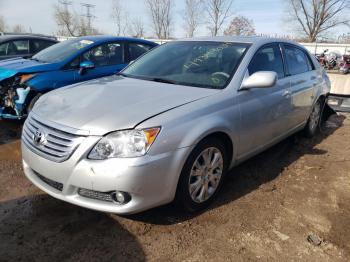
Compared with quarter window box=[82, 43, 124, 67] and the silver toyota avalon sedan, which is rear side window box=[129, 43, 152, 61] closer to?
quarter window box=[82, 43, 124, 67]

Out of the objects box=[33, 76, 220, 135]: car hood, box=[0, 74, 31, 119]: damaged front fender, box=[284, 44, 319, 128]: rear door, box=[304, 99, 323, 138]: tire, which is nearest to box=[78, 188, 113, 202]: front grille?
box=[33, 76, 220, 135]: car hood

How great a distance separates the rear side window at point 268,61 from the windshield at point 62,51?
332 centimetres

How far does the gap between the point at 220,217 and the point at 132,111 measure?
129 cm

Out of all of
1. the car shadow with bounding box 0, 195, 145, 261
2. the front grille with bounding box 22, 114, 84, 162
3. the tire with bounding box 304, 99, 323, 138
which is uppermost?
the front grille with bounding box 22, 114, 84, 162

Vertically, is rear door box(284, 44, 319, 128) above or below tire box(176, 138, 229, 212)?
above

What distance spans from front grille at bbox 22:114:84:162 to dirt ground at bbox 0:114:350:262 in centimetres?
66

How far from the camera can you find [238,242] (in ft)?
9.01

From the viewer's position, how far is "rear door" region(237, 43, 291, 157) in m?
3.44

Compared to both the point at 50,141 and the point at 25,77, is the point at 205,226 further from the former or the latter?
the point at 25,77

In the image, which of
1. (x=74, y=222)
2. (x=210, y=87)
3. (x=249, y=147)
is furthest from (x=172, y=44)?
(x=74, y=222)

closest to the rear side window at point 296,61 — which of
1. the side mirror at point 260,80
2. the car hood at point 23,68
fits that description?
the side mirror at point 260,80

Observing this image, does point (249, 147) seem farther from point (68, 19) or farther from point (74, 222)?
point (68, 19)

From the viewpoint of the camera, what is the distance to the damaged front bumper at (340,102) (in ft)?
22.2

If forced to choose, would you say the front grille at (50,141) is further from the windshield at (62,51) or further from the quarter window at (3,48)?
the quarter window at (3,48)
